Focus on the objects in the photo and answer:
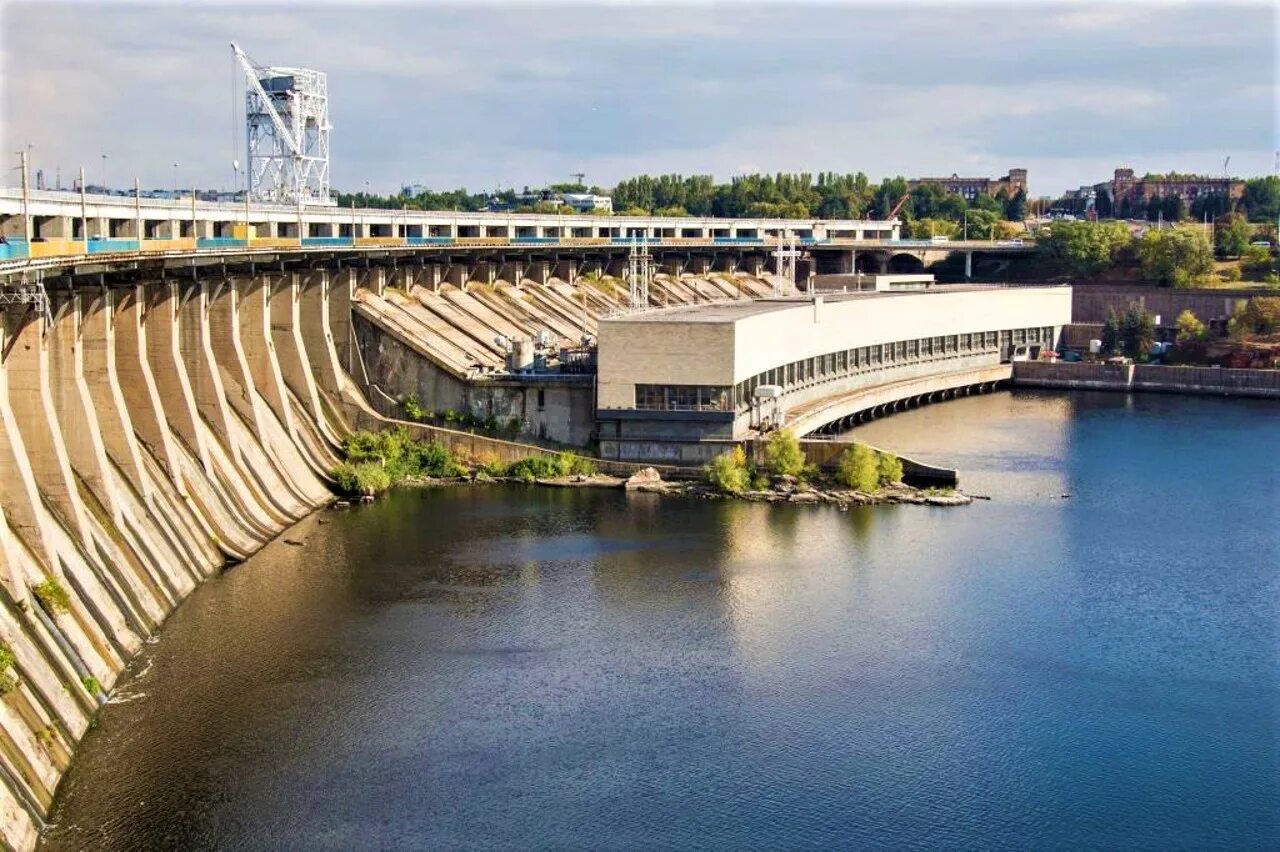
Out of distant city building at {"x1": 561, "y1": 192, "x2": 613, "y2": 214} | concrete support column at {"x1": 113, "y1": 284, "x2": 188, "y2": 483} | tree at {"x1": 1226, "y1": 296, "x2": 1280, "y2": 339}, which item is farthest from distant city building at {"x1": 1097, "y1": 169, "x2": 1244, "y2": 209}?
concrete support column at {"x1": 113, "y1": 284, "x2": 188, "y2": 483}

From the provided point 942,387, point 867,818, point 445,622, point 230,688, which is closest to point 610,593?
point 445,622

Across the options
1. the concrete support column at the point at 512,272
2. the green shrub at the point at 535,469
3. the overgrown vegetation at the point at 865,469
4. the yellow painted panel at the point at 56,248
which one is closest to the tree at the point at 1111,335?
the concrete support column at the point at 512,272

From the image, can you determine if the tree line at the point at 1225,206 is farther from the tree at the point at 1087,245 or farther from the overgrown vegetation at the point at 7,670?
the overgrown vegetation at the point at 7,670

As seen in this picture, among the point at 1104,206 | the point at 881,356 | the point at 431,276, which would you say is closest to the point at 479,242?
the point at 431,276

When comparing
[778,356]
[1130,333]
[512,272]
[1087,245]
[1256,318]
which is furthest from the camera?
[1087,245]

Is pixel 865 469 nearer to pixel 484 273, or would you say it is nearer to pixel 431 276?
pixel 431 276

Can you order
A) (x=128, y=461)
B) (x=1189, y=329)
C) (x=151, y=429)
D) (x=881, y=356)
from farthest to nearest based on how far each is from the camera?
(x=1189, y=329) → (x=881, y=356) → (x=151, y=429) → (x=128, y=461)

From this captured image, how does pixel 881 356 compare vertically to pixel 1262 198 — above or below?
below
